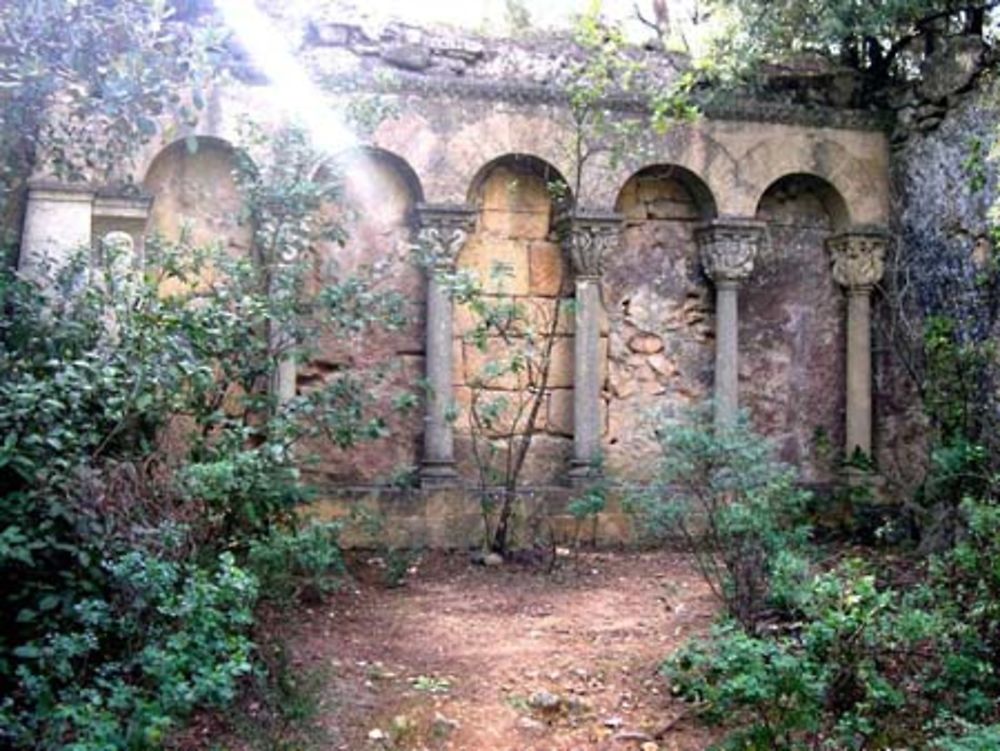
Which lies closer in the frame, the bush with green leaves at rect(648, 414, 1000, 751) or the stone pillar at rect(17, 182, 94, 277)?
the bush with green leaves at rect(648, 414, 1000, 751)

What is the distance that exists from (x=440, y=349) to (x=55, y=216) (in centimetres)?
273

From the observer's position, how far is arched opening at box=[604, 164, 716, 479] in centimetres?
873

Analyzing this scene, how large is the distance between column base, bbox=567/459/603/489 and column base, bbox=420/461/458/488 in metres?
0.89

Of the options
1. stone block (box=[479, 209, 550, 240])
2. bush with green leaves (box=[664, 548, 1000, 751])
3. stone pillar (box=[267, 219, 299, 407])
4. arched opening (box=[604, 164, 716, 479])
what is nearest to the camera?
bush with green leaves (box=[664, 548, 1000, 751])

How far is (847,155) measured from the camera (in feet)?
29.1

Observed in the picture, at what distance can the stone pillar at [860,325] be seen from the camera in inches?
346

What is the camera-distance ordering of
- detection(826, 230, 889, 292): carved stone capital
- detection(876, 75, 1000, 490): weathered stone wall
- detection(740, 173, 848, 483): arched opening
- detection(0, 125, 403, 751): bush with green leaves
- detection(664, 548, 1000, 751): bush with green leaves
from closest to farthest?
detection(0, 125, 403, 751): bush with green leaves < detection(664, 548, 1000, 751): bush with green leaves < detection(876, 75, 1000, 490): weathered stone wall < detection(826, 230, 889, 292): carved stone capital < detection(740, 173, 848, 483): arched opening

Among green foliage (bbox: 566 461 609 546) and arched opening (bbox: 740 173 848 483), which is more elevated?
arched opening (bbox: 740 173 848 483)

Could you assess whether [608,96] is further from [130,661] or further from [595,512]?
[130,661]

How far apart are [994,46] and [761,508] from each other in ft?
14.7

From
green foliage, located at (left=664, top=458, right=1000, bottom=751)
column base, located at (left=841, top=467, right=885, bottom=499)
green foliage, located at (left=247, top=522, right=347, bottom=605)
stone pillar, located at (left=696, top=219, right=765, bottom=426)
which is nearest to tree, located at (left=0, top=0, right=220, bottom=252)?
green foliage, located at (left=247, top=522, right=347, bottom=605)

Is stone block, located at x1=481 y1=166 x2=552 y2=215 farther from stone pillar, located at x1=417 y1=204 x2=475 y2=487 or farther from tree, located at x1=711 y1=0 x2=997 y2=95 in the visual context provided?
tree, located at x1=711 y1=0 x2=997 y2=95

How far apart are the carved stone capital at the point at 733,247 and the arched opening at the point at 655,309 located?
0.21 metres

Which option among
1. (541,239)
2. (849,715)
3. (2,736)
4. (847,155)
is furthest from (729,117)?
(2,736)
